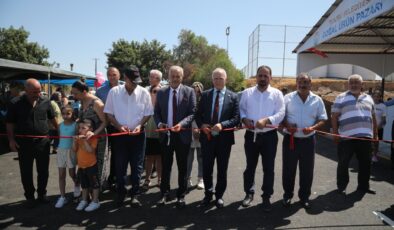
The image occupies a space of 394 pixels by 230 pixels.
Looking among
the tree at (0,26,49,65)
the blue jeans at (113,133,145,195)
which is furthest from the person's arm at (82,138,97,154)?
the tree at (0,26,49,65)

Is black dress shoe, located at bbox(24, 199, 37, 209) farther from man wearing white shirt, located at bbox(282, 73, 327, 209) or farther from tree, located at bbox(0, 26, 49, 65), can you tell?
tree, located at bbox(0, 26, 49, 65)

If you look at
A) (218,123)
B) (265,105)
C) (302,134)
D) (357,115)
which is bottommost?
(302,134)

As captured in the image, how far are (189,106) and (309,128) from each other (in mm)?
1763

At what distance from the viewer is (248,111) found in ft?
15.1

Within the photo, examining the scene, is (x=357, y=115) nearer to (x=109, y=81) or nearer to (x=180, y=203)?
(x=180, y=203)

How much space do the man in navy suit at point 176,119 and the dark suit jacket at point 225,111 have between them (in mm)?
178

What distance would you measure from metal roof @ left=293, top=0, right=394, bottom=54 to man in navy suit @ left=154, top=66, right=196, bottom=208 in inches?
275

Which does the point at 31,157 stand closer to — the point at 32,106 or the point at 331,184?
the point at 32,106

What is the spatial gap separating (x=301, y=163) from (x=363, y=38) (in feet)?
32.3

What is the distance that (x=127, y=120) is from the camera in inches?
178

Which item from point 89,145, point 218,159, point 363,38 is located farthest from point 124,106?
point 363,38

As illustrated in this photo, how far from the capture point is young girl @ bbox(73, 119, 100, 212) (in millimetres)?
4414

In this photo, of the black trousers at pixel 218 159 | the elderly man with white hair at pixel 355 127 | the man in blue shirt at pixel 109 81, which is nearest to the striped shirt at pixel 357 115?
the elderly man with white hair at pixel 355 127

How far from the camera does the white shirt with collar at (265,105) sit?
4488 mm
